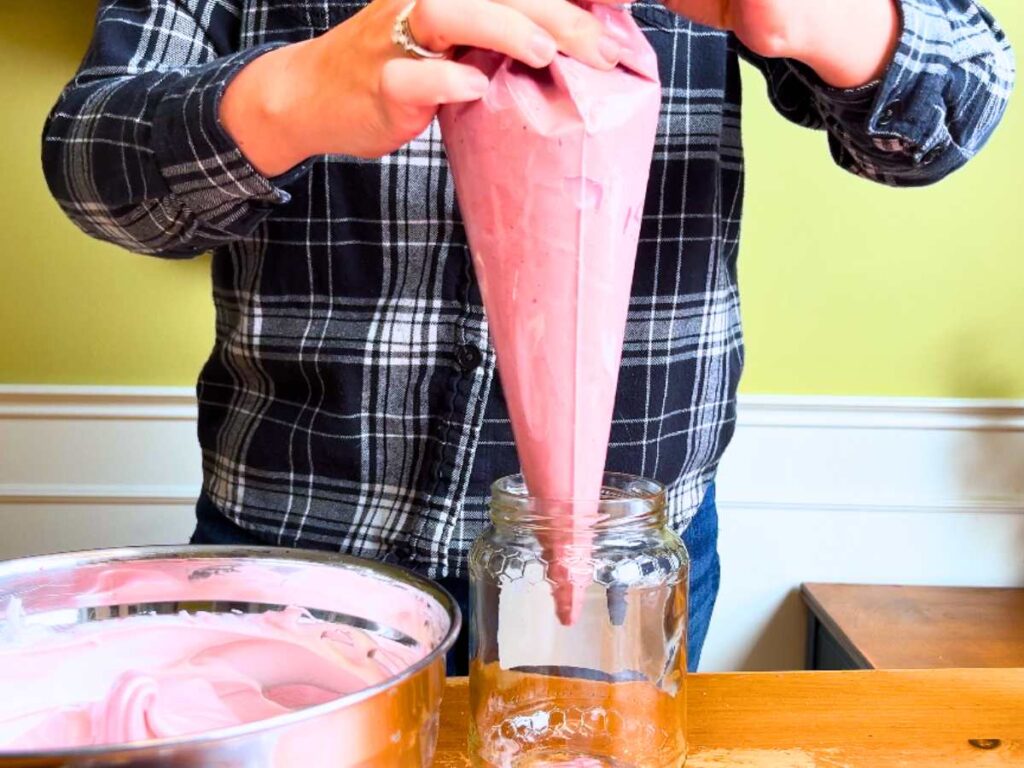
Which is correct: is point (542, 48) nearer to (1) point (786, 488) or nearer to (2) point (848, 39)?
(2) point (848, 39)

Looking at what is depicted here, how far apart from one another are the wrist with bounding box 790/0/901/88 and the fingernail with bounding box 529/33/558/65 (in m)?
0.15

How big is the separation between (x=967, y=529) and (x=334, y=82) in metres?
1.24

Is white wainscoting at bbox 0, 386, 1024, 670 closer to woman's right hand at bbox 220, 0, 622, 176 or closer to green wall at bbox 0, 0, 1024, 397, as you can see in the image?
green wall at bbox 0, 0, 1024, 397

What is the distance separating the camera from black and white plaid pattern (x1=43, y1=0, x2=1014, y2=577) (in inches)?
29.8

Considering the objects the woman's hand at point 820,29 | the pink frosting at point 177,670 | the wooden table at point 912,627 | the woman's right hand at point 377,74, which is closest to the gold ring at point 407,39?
the woman's right hand at point 377,74

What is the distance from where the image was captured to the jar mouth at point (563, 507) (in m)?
0.50

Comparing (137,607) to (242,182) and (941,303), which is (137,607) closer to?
(242,182)

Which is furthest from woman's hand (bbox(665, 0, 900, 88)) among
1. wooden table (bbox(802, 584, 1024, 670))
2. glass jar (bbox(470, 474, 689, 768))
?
wooden table (bbox(802, 584, 1024, 670))

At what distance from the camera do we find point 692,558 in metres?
0.89

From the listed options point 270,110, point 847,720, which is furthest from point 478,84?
point 847,720

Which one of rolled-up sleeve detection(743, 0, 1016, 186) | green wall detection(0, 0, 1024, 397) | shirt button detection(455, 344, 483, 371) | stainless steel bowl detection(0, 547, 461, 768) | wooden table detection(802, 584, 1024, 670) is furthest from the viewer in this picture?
green wall detection(0, 0, 1024, 397)

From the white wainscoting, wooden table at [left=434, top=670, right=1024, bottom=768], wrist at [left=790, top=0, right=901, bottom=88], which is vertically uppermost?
wrist at [left=790, top=0, right=901, bottom=88]

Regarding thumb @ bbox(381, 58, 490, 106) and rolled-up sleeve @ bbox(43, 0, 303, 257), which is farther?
rolled-up sleeve @ bbox(43, 0, 303, 257)

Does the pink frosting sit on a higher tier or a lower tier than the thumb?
lower
